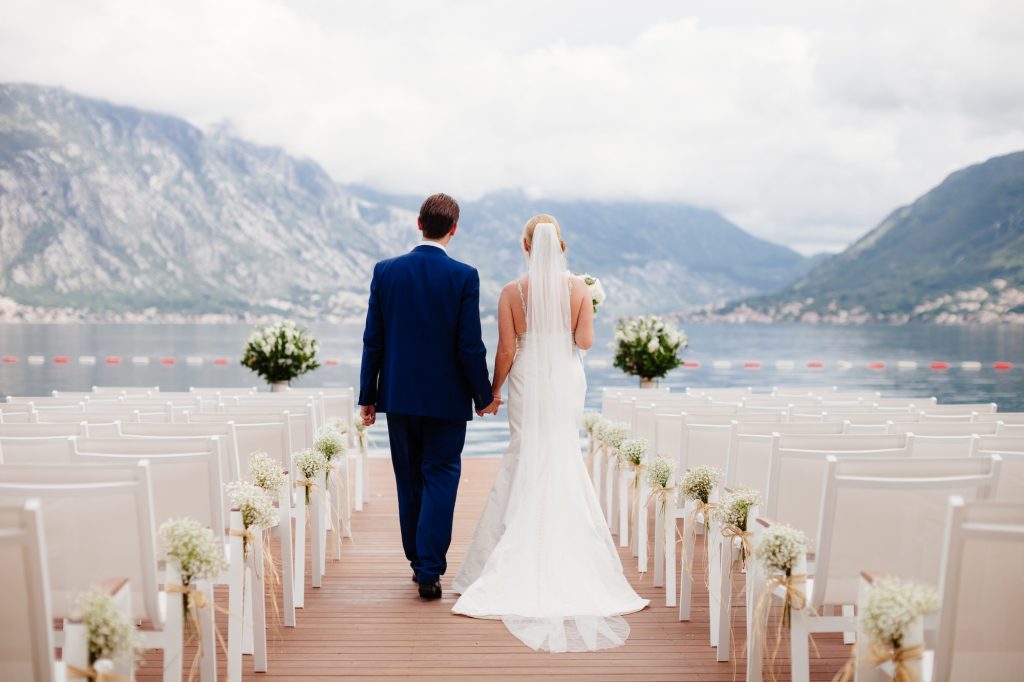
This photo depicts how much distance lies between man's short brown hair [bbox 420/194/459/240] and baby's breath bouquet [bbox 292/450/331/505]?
133cm


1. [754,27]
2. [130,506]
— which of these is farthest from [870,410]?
[754,27]

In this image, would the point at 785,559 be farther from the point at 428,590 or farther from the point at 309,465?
the point at 309,465

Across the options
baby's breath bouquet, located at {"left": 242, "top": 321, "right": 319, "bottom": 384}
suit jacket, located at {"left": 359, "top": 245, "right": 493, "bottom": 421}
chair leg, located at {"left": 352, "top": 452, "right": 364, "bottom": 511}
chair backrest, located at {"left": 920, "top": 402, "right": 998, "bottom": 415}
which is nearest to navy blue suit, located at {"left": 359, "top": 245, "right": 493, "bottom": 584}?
suit jacket, located at {"left": 359, "top": 245, "right": 493, "bottom": 421}

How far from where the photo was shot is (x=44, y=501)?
9.10 feet

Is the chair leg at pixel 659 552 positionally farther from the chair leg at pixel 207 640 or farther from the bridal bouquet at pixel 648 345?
the bridal bouquet at pixel 648 345

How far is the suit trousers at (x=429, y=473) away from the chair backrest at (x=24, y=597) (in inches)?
105

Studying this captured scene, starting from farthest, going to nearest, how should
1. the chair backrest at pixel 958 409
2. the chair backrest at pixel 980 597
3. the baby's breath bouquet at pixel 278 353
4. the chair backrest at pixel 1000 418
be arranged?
the baby's breath bouquet at pixel 278 353, the chair backrest at pixel 958 409, the chair backrest at pixel 1000 418, the chair backrest at pixel 980 597

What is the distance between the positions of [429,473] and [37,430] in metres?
1.91

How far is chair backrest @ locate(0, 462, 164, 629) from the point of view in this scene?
2803mm

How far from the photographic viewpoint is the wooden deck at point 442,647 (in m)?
3.93

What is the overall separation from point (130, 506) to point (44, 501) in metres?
0.24

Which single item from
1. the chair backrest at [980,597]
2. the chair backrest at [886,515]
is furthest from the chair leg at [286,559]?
the chair backrest at [980,597]

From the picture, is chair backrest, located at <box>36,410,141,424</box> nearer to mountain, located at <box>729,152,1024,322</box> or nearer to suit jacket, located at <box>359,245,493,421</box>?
suit jacket, located at <box>359,245,493,421</box>

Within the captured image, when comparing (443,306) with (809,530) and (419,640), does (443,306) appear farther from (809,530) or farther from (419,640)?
(809,530)
